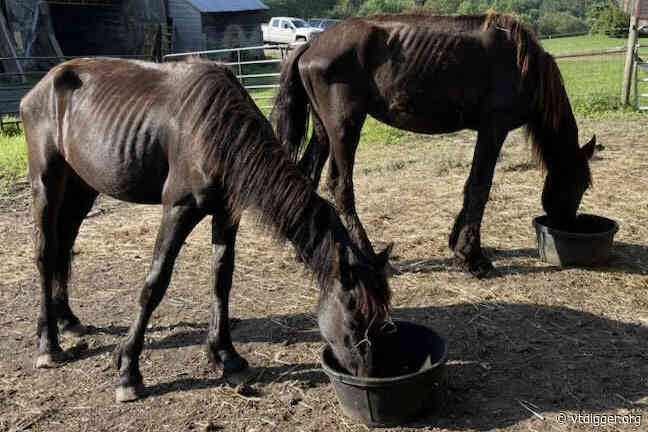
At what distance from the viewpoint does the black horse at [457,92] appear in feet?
15.7

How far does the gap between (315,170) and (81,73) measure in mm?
2254

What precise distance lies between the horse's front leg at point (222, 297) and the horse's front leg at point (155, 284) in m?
0.26

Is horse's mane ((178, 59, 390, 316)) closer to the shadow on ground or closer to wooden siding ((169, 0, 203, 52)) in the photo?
the shadow on ground

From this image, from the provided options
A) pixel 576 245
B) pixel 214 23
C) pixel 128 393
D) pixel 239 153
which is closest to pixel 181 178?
pixel 239 153

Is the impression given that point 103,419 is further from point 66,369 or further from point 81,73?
point 81,73

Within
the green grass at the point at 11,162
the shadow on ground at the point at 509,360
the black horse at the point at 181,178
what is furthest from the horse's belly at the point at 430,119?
the green grass at the point at 11,162

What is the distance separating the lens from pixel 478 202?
195 inches

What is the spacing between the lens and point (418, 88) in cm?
491

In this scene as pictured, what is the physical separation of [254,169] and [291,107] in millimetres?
2386

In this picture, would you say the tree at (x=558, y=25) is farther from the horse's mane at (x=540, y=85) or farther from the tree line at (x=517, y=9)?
the horse's mane at (x=540, y=85)

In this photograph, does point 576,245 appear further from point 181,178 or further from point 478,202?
point 181,178

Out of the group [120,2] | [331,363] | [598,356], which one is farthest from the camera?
[120,2]

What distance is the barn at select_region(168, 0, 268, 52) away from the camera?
26.6 metres

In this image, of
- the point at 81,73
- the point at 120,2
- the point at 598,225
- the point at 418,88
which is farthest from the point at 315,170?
the point at 120,2
